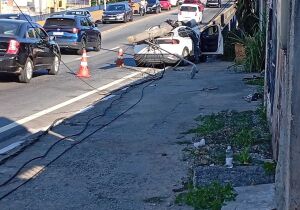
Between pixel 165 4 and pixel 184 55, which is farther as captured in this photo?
pixel 165 4

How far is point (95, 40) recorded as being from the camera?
32.3m

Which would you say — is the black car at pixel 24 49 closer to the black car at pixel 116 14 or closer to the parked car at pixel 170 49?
the parked car at pixel 170 49

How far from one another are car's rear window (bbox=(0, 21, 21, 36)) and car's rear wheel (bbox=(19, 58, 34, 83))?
83cm

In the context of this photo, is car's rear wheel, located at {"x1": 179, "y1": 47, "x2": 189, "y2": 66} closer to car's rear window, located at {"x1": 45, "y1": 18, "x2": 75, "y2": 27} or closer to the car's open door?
the car's open door

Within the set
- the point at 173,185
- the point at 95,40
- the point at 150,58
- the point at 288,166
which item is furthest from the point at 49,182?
the point at 95,40

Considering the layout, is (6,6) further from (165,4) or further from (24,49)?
(24,49)

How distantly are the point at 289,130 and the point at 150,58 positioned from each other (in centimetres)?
1903

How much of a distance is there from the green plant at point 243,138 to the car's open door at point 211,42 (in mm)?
16332

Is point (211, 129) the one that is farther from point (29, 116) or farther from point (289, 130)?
point (289, 130)

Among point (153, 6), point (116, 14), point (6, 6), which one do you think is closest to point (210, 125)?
point (116, 14)

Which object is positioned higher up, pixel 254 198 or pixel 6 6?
pixel 6 6

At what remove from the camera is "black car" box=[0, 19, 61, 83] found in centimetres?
1791

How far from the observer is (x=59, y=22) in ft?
100

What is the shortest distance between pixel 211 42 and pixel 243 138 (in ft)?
56.4
